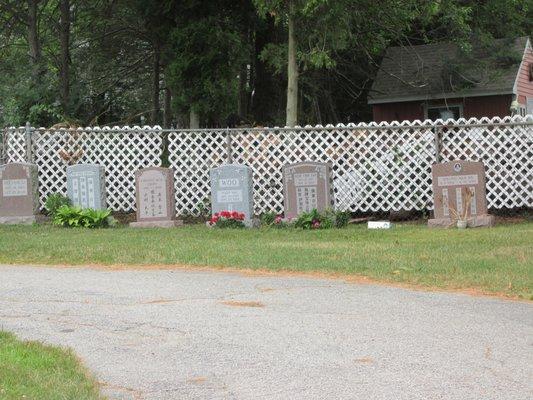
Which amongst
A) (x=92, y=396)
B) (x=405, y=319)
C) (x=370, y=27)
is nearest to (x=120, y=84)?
(x=370, y=27)

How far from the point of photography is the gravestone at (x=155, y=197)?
1714 cm

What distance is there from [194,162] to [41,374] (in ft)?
41.8

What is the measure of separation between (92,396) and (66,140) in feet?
46.4

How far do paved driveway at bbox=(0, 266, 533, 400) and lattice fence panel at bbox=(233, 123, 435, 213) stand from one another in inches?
293

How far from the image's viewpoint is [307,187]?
1677 cm

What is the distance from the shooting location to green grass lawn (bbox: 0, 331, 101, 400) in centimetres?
525

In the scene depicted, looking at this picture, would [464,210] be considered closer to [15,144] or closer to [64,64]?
[15,144]

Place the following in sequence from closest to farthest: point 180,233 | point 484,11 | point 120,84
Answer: point 180,233
point 484,11
point 120,84

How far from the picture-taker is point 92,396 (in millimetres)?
5293

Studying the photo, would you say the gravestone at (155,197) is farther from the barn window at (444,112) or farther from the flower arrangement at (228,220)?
the barn window at (444,112)

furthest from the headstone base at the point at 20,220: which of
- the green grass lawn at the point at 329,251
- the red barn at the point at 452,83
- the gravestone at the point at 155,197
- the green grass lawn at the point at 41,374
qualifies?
the red barn at the point at 452,83

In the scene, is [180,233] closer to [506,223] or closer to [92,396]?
[506,223]

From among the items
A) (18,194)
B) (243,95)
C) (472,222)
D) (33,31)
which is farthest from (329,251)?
(33,31)

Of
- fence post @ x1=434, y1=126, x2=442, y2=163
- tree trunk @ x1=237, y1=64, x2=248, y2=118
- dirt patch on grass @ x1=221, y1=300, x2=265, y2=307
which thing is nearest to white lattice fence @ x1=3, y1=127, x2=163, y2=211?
fence post @ x1=434, y1=126, x2=442, y2=163
